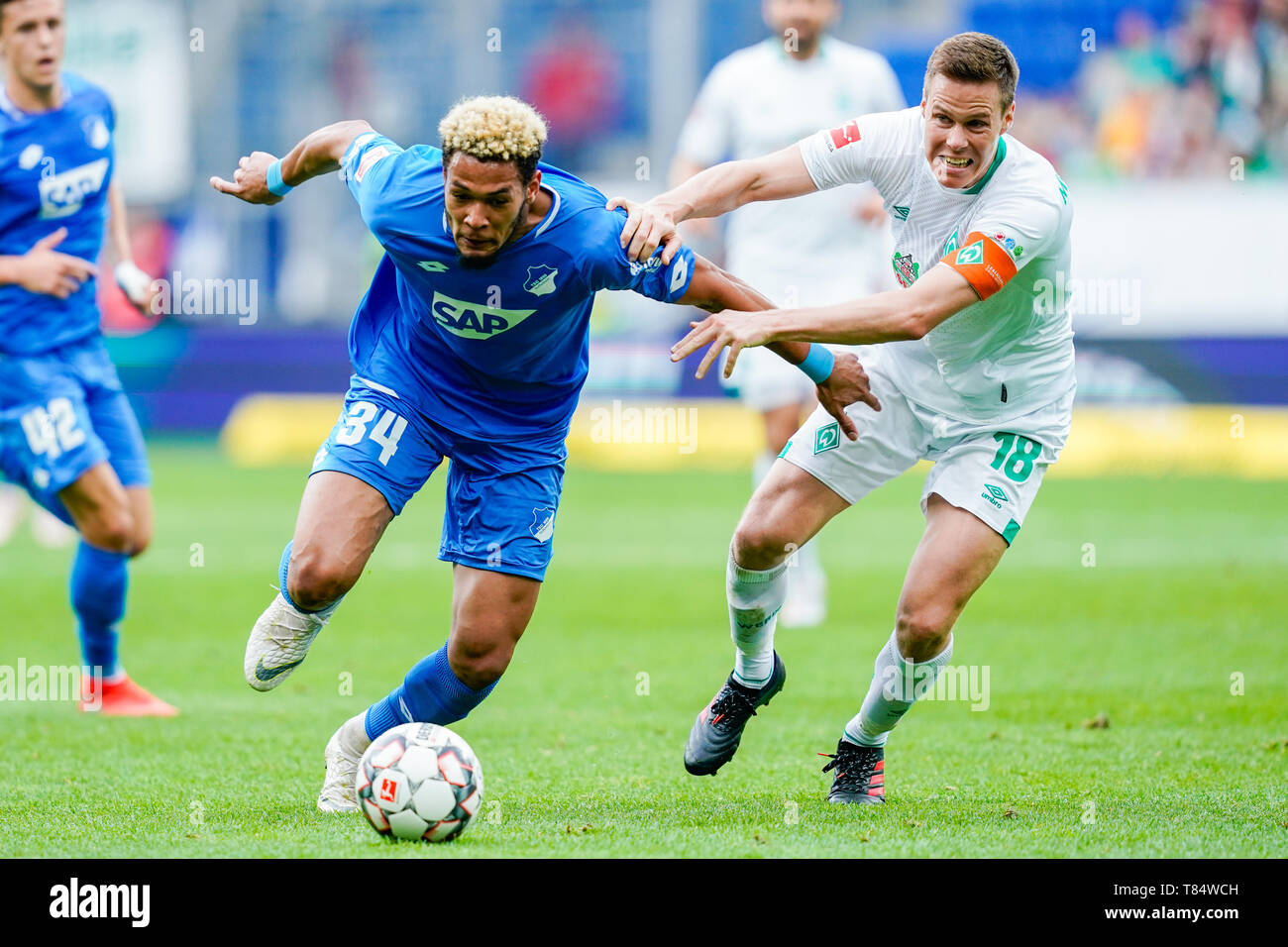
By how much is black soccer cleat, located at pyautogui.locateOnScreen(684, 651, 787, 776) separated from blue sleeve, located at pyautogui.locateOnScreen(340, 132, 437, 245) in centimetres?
206

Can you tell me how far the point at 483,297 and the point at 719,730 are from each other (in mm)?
1836

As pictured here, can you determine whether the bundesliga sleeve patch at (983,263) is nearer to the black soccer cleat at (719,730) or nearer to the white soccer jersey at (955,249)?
the white soccer jersey at (955,249)

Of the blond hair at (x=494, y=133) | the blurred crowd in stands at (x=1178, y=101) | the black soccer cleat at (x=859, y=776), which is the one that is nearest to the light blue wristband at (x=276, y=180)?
the blond hair at (x=494, y=133)

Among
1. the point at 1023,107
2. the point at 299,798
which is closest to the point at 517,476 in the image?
the point at 299,798

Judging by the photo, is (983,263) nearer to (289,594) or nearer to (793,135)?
(289,594)

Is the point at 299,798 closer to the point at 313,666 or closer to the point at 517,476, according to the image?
the point at 517,476

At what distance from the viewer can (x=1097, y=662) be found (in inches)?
327

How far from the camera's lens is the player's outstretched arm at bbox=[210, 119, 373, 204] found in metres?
5.42

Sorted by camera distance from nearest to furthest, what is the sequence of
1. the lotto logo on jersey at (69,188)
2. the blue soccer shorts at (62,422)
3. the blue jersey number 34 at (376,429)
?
1. the blue jersey number 34 at (376,429)
2. the blue soccer shorts at (62,422)
3. the lotto logo on jersey at (69,188)

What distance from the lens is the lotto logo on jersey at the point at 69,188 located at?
23.1ft

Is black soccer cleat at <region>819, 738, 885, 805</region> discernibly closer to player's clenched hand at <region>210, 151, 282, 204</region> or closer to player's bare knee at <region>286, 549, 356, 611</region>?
player's bare knee at <region>286, 549, 356, 611</region>

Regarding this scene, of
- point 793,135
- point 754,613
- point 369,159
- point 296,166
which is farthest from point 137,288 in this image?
point 793,135
